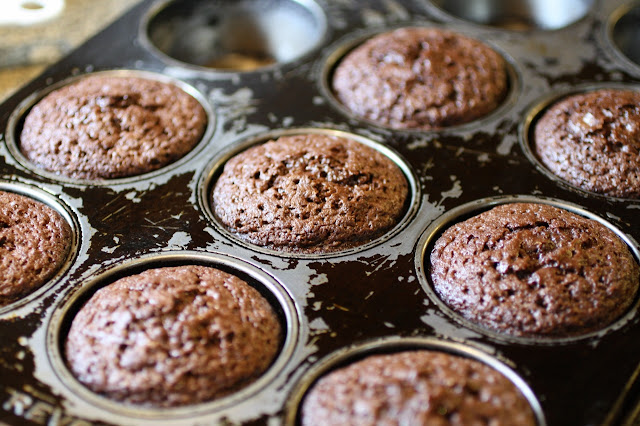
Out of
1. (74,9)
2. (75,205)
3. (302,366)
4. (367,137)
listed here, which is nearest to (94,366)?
(302,366)

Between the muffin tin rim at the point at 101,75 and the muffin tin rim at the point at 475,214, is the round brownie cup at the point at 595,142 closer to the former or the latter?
Result: the muffin tin rim at the point at 475,214

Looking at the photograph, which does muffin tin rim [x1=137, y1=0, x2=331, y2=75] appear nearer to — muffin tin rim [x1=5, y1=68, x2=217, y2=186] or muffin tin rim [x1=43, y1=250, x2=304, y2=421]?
muffin tin rim [x1=5, y1=68, x2=217, y2=186]

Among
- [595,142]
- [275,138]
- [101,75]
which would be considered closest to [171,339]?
[275,138]

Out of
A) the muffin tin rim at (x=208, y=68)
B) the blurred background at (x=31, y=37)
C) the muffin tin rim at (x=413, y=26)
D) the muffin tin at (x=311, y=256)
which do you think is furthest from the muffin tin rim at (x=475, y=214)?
the blurred background at (x=31, y=37)

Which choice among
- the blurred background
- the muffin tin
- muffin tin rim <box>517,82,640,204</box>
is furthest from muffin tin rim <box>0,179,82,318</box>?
muffin tin rim <box>517,82,640,204</box>

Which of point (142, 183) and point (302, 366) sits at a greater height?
point (142, 183)

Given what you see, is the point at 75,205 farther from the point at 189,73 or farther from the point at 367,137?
the point at 367,137

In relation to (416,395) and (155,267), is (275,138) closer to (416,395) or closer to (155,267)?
(155,267)
